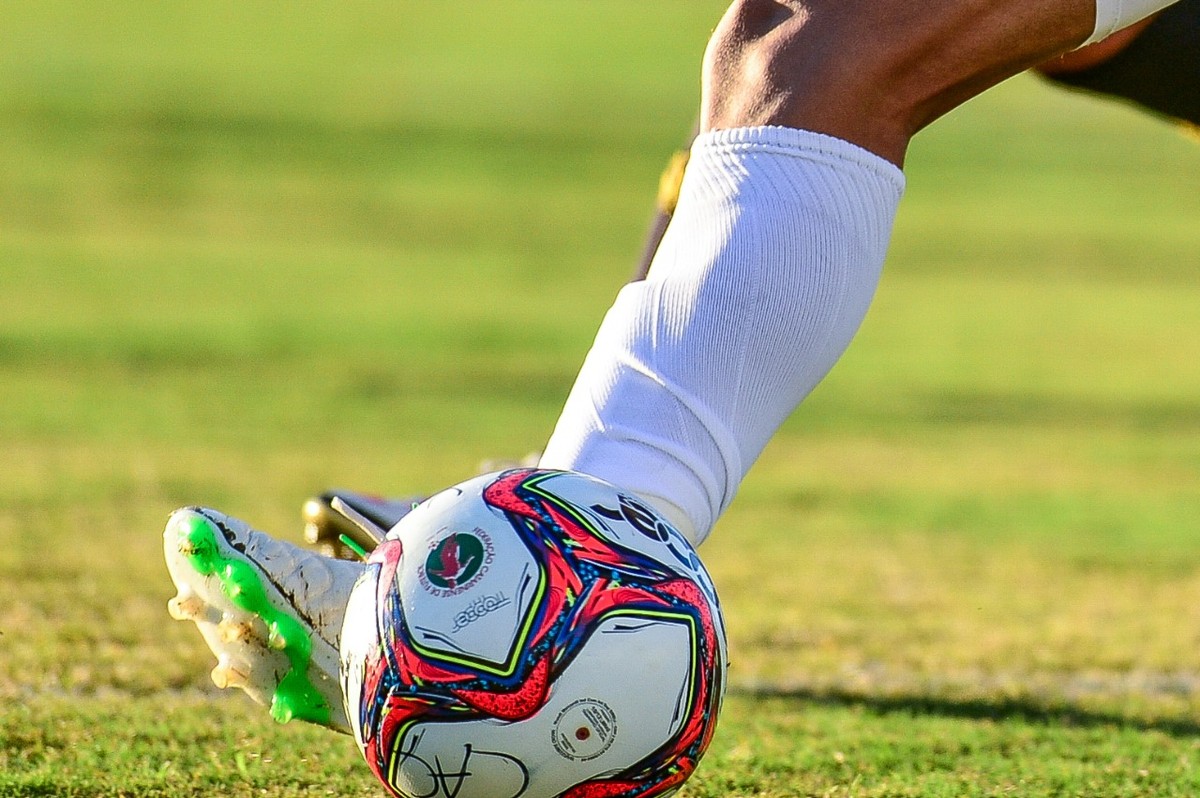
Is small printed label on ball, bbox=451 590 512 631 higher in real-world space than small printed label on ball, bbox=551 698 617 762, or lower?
higher

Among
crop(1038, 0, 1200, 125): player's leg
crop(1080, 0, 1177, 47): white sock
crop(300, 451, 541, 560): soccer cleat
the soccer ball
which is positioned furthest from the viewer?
crop(300, 451, 541, 560): soccer cleat

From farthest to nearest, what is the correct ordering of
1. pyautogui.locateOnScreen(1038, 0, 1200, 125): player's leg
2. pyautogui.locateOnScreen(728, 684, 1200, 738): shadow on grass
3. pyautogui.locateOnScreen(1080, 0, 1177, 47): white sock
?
1. pyautogui.locateOnScreen(728, 684, 1200, 738): shadow on grass
2. pyautogui.locateOnScreen(1038, 0, 1200, 125): player's leg
3. pyautogui.locateOnScreen(1080, 0, 1177, 47): white sock

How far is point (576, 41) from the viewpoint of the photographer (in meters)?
31.6

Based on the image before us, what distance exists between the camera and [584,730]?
2.10 metres

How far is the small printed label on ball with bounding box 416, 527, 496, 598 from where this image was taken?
→ 2123 mm

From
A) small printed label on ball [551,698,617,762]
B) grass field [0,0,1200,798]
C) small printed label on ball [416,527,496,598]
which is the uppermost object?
small printed label on ball [416,527,496,598]

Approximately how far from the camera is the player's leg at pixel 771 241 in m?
2.29

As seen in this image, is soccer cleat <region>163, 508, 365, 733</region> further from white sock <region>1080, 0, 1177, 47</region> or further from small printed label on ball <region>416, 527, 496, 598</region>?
white sock <region>1080, 0, 1177, 47</region>

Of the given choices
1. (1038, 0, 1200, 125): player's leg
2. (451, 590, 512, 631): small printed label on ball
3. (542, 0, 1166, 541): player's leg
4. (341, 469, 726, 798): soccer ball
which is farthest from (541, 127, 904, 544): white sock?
(1038, 0, 1200, 125): player's leg

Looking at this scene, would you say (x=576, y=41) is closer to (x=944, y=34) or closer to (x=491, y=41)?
(x=491, y=41)

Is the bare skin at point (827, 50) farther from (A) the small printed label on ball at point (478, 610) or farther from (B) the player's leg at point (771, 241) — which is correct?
(A) the small printed label on ball at point (478, 610)

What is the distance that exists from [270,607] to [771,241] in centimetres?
82

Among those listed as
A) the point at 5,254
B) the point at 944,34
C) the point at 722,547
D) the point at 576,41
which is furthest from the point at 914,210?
the point at 944,34

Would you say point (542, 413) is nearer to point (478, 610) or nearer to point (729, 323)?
point (729, 323)
